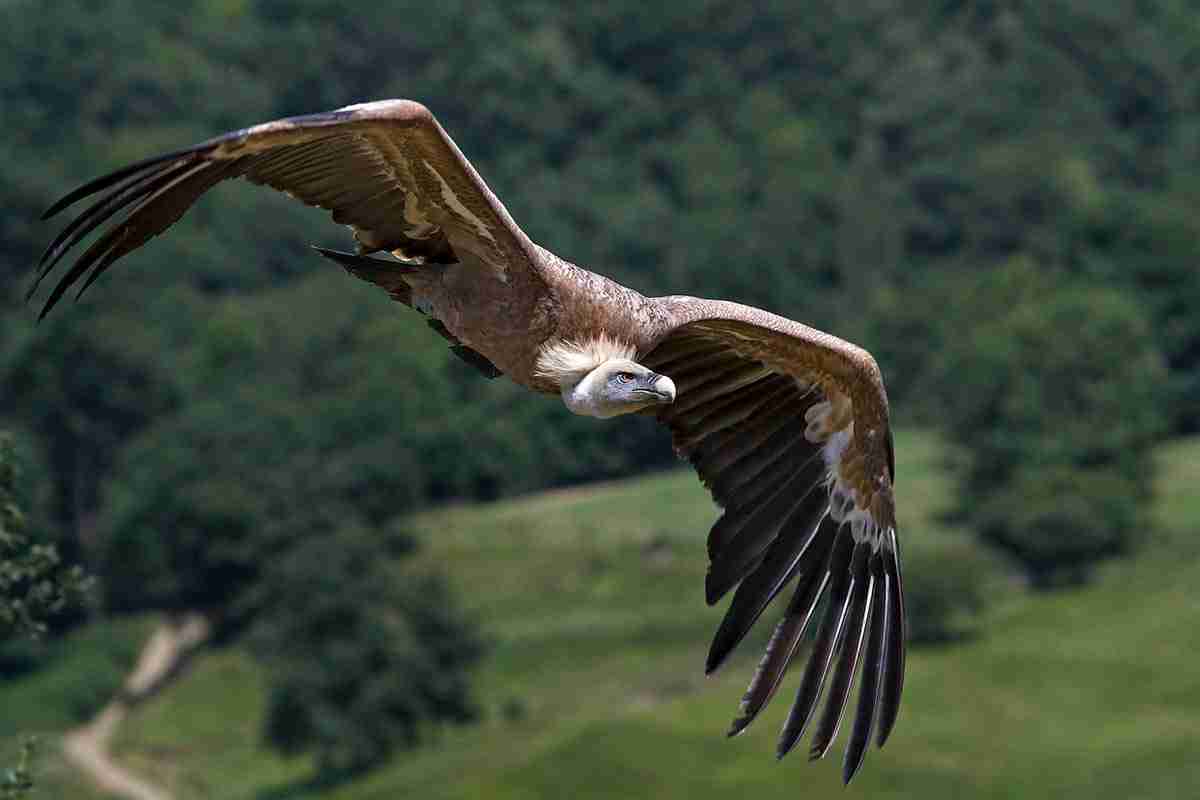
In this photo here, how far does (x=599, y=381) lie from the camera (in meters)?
18.5

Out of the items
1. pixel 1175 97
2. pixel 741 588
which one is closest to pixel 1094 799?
pixel 741 588

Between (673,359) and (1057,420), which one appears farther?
(1057,420)

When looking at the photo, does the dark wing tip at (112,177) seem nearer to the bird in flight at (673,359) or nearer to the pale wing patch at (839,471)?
the bird in flight at (673,359)

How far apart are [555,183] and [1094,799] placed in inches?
2951

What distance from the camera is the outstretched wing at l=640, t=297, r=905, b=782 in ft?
66.4

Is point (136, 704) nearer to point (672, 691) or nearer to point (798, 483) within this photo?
point (672, 691)

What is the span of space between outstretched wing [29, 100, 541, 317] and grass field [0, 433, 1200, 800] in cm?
5089

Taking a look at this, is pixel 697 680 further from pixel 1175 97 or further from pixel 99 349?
pixel 1175 97

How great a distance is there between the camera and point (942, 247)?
469ft

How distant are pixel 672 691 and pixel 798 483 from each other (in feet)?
197

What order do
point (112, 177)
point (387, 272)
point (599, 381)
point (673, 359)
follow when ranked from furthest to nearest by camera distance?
point (673, 359), point (387, 272), point (599, 381), point (112, 177)

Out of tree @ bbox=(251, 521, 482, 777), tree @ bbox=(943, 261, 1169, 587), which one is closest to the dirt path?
tree @ bbox=(251, 521, 482, 777)

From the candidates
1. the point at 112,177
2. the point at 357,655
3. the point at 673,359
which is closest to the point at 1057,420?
the point at 357,655

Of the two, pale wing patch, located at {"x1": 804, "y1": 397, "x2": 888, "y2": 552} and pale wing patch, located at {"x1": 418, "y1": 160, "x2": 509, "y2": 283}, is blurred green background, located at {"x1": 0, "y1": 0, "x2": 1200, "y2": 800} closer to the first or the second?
pale wing patch, located at {"x1": 804, "y1": 397, "x2": 888, "y2": 552}
